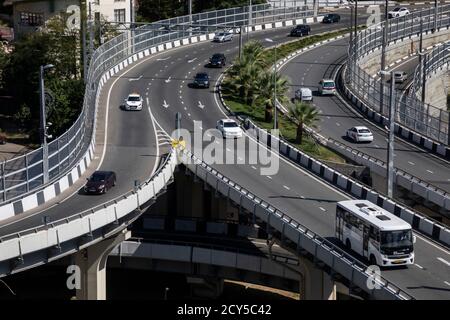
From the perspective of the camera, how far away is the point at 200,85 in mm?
96375

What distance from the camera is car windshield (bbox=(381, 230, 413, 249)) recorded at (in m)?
47.4

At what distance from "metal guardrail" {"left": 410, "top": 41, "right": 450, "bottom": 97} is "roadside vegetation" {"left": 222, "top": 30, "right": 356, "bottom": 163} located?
16758 millimetres

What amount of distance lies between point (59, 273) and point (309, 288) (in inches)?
882

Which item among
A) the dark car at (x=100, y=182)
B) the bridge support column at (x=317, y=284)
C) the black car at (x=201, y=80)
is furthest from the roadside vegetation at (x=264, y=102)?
the dark car at (x=100, y=182)

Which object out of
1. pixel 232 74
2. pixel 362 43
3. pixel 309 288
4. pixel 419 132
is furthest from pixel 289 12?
pixel 309 288

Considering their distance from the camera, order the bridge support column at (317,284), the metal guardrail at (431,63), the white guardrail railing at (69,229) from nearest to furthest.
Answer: the white guardrail railing at (69,229)
the bridge support column at (317,284)
the metal guardrail at (431,63)

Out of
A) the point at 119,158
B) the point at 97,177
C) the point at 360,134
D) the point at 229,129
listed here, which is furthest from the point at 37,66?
the point at 97,177

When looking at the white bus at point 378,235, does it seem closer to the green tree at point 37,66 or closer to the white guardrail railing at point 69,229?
the white guardrail railing at point 69,229

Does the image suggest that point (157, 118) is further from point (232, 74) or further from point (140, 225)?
point (232, 74)

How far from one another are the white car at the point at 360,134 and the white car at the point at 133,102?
58.5 feet

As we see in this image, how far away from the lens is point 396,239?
47.6 metres

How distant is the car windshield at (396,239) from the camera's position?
47406 millimetres

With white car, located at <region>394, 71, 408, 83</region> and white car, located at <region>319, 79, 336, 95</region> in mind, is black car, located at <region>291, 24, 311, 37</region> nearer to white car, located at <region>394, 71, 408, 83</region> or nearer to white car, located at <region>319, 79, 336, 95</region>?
white car, located at <region>394, 71, 408, 83</region>

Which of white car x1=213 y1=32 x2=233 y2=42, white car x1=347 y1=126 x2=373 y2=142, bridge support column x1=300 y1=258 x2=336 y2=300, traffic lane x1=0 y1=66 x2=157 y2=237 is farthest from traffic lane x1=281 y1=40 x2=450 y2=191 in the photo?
traffic lane x1=0 y1=66 x2=157 y2=237
